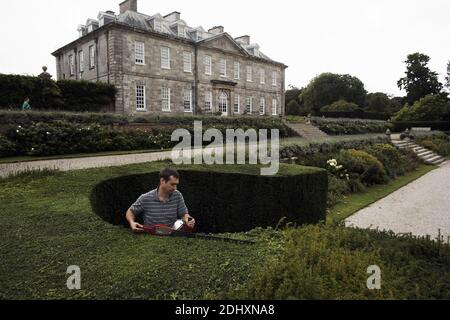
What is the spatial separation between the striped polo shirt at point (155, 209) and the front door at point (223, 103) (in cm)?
2933

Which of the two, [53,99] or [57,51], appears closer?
[53,99]

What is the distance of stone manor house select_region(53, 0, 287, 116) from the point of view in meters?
25.8

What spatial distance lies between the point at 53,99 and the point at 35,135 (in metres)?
8.72

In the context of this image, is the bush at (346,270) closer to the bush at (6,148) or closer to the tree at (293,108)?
the bush at (6,148)

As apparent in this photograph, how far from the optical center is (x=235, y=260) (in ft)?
9.62

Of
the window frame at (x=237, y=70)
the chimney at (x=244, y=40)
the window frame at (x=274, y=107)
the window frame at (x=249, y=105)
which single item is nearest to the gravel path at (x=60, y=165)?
the window frame at (x=237, y=70)

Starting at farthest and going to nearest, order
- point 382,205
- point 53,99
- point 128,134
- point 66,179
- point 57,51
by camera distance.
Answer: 1. point 57,51
2. point 53,99
3. point 128,134
4. point 382,205
5. point 66,179

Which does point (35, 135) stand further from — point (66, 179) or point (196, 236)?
point (196, 236)

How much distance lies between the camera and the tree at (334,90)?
67.1 m

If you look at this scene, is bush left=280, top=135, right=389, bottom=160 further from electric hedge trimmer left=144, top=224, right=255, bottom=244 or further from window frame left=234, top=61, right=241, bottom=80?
window frame left=234, top=61, right=241, bottom=80

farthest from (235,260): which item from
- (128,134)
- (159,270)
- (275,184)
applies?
(128,134)
